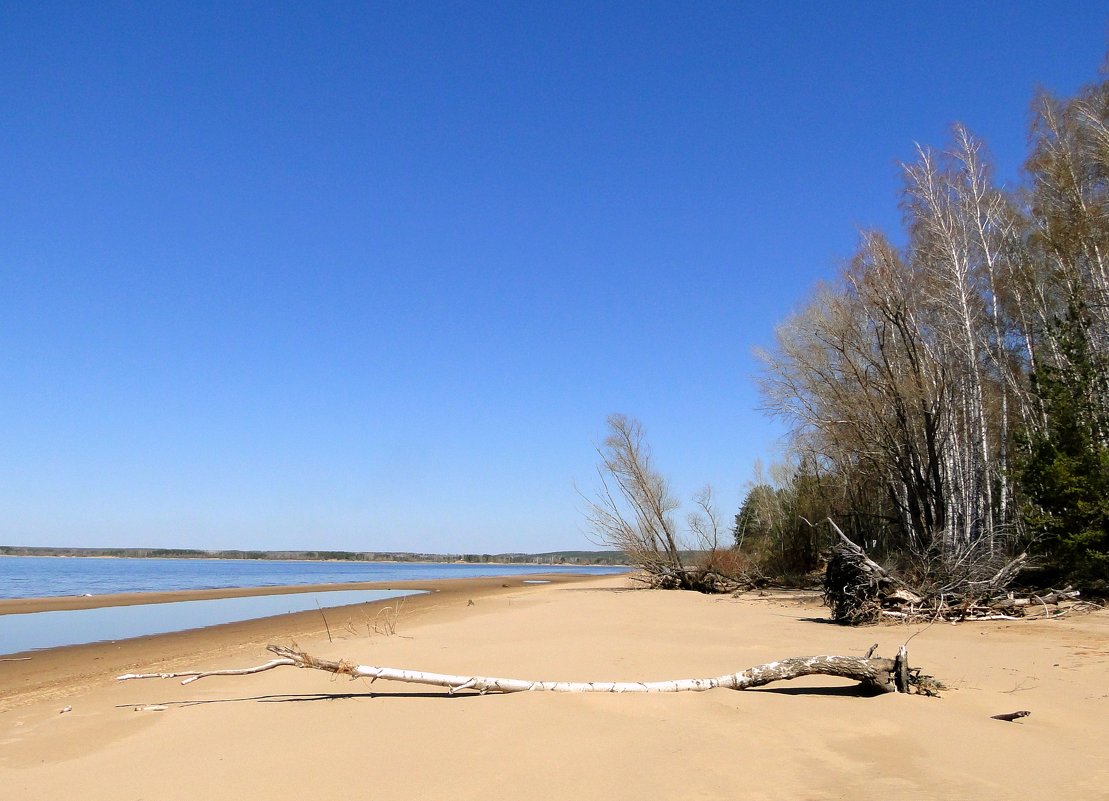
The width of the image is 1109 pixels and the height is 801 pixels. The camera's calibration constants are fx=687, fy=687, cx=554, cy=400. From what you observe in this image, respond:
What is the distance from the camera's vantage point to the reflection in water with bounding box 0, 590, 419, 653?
15.4 metres

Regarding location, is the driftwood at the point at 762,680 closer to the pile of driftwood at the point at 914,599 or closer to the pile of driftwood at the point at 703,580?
the pile of driftwood at the point at 914,599

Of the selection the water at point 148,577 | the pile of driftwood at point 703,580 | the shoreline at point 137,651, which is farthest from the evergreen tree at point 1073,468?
the water at point 148,577

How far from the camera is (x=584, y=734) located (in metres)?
5.03

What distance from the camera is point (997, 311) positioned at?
2084 centimetres

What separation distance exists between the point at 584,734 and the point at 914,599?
967 centimetres

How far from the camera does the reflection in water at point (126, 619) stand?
15.4 m

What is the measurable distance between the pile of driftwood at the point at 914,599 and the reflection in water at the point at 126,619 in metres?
12.7

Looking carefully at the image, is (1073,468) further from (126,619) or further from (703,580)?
(126,619)

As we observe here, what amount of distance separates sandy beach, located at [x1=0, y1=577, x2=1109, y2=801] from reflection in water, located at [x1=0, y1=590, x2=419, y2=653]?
704 cm

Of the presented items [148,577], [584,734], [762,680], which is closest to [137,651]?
[584,734]

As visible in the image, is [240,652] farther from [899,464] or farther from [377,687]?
[899,464]

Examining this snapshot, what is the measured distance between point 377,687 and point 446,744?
2184 millimetres

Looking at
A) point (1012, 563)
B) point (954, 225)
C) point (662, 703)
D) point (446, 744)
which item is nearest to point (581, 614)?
point (1012, 563)

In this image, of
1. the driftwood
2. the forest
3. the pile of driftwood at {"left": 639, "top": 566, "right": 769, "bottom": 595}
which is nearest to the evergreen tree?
the forest
